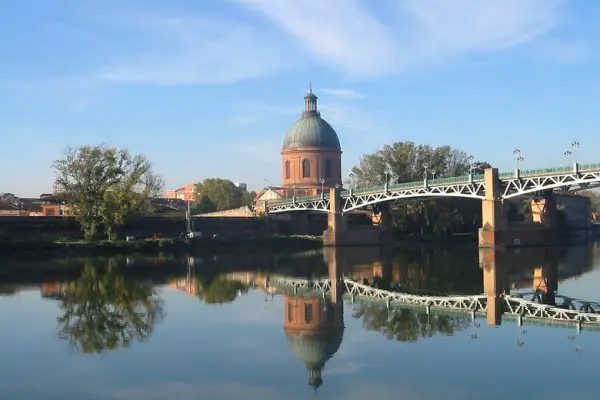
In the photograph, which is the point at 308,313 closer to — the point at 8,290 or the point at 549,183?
the point at 8,290

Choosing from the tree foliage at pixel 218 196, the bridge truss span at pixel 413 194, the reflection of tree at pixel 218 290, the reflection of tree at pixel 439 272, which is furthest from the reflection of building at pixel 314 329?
the tree foliage at pixel 218 196

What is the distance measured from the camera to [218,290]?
130 ft

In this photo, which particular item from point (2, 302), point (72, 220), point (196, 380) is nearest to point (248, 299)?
point (2, 302)

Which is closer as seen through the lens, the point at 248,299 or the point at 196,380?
the point at 196,380

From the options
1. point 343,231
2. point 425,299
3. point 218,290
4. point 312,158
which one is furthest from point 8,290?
point 312,158

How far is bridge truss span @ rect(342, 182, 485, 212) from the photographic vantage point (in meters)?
80.6

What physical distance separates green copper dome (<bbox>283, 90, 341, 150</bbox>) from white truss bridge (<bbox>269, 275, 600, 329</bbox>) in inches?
3236

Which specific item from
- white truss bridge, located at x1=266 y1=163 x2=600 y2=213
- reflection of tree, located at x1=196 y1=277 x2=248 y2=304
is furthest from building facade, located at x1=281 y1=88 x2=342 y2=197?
reflection of tree, located at x1=196 y1=277 x2=248 y2=304

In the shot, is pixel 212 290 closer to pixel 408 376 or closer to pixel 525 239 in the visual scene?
pixel 408 376

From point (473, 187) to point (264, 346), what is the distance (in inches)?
2417

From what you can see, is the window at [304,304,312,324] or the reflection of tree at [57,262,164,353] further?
the window at [304,304,312,324]

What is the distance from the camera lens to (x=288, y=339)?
78.2 feet

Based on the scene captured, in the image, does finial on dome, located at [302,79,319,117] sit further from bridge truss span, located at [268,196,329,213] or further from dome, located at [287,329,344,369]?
dome, located at [287,329,344,369]

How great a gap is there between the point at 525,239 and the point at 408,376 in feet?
214
